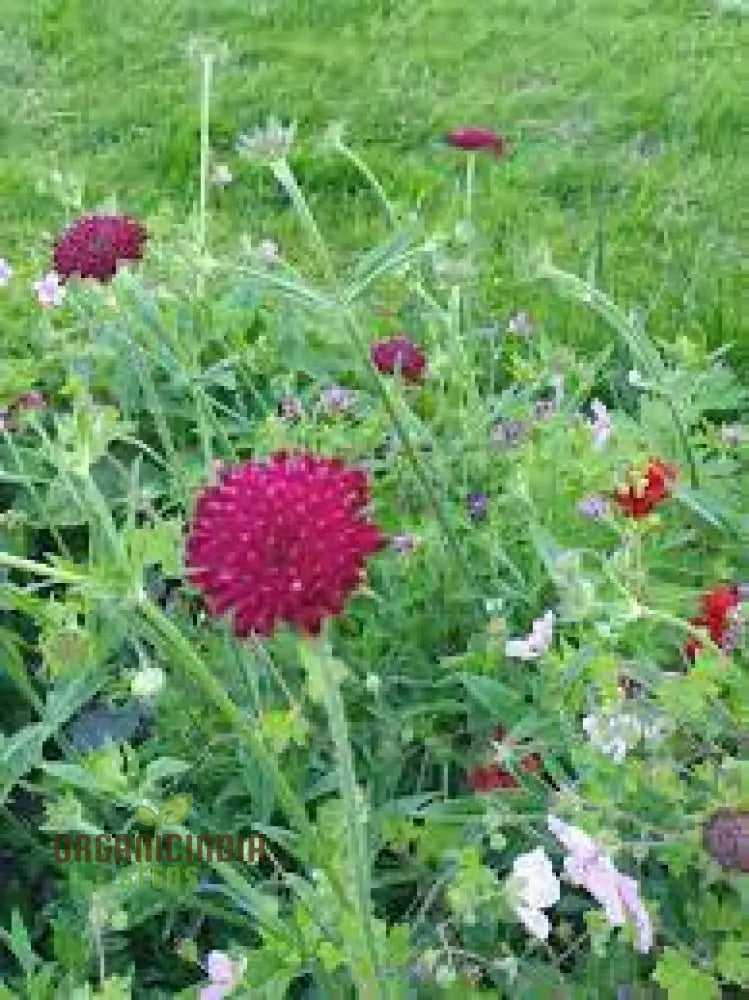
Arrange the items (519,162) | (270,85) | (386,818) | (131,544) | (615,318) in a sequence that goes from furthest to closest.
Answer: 1. (270,85)
2. (519,162)
3. (615,318)
4. (386,818)
5. (131,544)

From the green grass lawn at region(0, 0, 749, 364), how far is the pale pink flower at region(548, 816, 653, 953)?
193 cm

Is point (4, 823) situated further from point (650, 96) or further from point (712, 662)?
point (650, 96)

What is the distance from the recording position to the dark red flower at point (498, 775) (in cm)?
173

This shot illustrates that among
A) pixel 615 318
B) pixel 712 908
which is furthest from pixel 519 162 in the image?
pixel 712 908

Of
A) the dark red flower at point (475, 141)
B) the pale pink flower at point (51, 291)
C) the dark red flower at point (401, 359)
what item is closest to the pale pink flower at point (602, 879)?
the dark red flower at point (401, 359)

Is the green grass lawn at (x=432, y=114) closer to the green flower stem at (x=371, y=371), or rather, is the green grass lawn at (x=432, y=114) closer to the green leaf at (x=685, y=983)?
the green flower stem at (x=371, y=371)

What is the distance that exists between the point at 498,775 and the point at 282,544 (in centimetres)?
68

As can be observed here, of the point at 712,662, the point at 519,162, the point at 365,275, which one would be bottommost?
the point at 519,162

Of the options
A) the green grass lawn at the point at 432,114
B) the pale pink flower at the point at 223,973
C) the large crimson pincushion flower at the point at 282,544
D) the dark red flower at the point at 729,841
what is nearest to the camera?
the large crimson pincushion flower at the point at 282,544

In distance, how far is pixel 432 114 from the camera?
4492 mm

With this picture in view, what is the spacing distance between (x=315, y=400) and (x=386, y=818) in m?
0.93

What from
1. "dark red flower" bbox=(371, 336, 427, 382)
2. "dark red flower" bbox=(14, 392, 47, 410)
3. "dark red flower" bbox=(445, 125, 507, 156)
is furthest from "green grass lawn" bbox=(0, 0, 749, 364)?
"dark red flower" bbox=(14, 392, 47, 410)

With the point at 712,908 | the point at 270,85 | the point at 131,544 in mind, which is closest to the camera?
the point at 131,544

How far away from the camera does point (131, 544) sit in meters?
1.34
